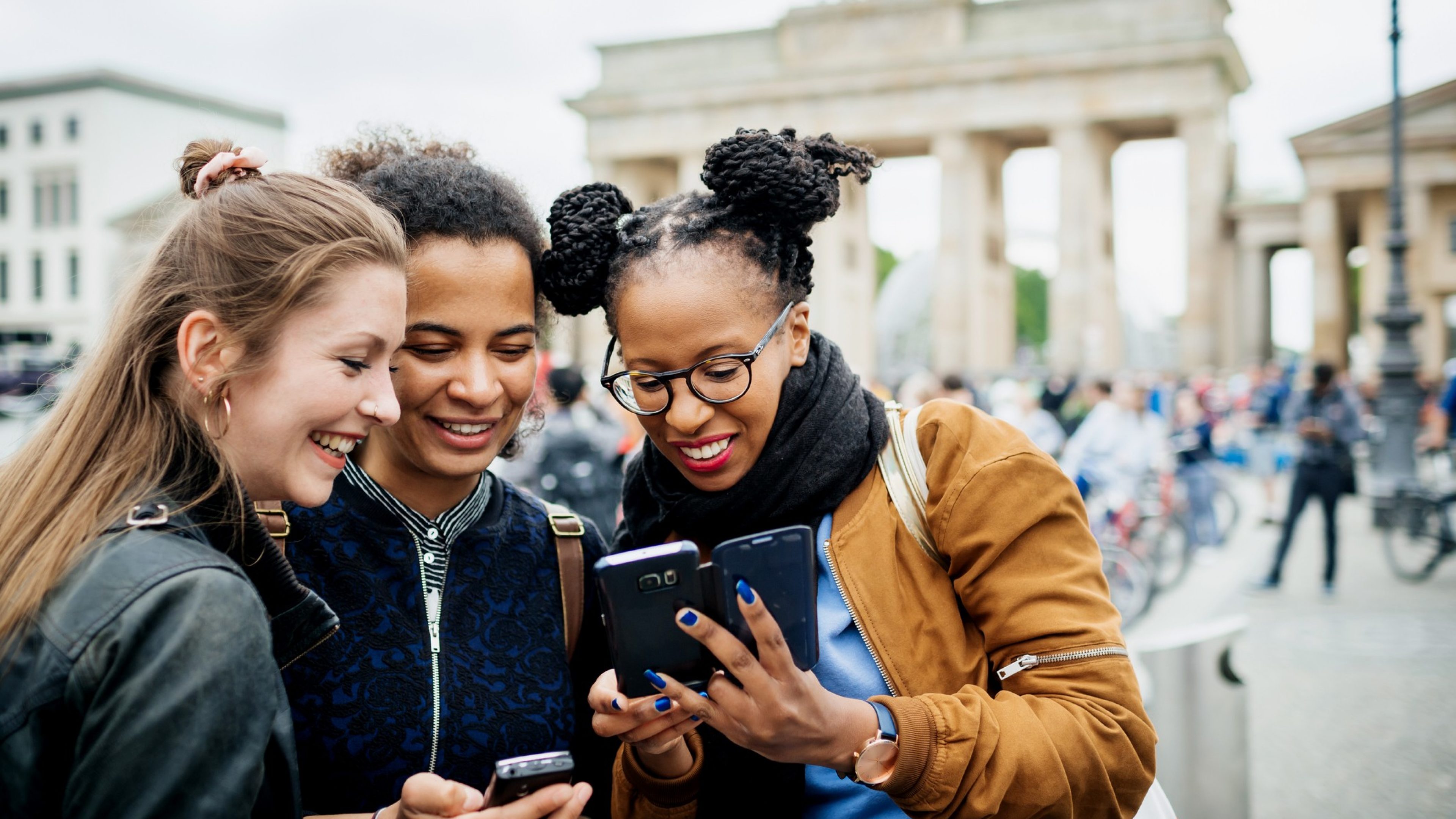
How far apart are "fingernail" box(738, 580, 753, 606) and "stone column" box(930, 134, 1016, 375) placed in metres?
40.3

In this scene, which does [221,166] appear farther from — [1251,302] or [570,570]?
[1251,302]

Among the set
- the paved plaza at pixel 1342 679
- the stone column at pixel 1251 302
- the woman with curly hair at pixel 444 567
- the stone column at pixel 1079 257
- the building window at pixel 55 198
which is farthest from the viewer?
the building window at pixel 55 198

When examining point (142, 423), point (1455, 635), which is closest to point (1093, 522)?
point (1455, 635)

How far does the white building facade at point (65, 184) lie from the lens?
64625mm

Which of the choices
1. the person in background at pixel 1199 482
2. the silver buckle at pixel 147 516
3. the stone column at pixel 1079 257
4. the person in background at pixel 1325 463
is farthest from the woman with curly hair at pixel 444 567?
the stone column at pixel 1079 257

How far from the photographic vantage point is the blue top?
2219 mm

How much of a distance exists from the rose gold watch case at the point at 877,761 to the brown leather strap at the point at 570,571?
0.89 meters

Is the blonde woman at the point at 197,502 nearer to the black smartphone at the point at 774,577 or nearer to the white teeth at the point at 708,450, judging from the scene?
the black smartphone at the point at 774,577

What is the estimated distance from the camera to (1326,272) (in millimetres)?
38250

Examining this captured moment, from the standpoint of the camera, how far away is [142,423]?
5.76 ft

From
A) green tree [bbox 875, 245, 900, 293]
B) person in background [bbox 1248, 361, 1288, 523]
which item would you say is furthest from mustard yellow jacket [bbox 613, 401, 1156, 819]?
green tree [bbox 875, 245, 900, 293]

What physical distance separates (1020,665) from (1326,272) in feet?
137

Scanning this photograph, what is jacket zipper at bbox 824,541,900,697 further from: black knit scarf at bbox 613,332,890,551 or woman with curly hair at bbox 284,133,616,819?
woman with curly hair at bbox 284,133,616,819

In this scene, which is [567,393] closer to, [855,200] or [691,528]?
[691,528]
